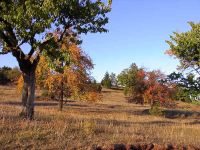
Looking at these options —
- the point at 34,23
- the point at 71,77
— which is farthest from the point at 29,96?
the point at 71,77

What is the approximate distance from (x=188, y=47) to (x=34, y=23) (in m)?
13.6

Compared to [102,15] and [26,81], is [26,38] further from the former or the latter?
[102,15]

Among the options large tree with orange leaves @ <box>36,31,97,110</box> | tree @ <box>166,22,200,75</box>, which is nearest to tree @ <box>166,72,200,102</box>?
tree @ <box>166,22,200,75</box>

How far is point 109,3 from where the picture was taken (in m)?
16.8

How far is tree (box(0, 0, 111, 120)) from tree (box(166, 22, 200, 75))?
10.3m

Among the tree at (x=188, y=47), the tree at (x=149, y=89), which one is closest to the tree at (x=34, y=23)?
Result: the tree at (x=188, y=47)

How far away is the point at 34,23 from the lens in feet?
51.5

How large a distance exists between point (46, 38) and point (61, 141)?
635cm

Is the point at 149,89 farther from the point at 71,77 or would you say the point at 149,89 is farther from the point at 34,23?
the point at 34,23

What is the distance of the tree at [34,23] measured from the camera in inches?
599

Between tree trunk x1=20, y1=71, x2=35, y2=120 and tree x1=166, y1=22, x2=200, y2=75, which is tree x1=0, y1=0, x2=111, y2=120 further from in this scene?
tree x1=166, y1=22, x2=200, y2=75

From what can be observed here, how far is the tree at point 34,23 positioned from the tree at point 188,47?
10267 millimetres

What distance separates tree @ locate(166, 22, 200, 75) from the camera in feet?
84.7

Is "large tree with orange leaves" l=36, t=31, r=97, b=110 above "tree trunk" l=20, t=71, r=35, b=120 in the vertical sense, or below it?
above
